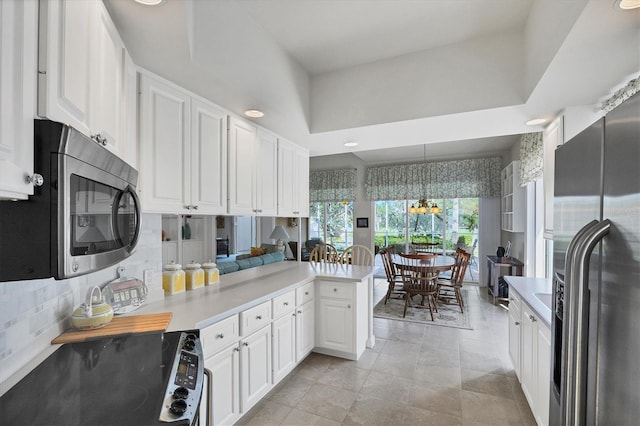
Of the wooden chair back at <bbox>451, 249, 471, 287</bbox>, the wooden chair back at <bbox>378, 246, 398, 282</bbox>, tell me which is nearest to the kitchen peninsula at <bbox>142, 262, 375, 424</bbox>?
the wooden chair back at <bbox>378, 246, 398, 282</bbox>

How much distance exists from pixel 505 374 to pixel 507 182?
3888 millimetres

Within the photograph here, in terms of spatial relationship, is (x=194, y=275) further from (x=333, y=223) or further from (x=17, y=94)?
(x=333, y=223)

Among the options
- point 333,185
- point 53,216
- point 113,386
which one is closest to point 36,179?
point 53,216

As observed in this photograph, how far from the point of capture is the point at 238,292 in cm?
228

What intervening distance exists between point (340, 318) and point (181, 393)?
7.10 ft

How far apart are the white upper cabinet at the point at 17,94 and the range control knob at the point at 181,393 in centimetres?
71

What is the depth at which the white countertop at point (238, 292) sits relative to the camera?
1.75 metres

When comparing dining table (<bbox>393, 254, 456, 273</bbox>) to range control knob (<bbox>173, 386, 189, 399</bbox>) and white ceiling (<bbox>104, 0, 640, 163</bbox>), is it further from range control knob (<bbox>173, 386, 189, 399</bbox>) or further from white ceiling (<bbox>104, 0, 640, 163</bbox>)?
range control knob (<bbox>173, 386, 189, 399</bbox>)

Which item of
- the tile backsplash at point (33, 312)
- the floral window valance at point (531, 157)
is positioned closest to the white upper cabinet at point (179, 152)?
the tile backsplash at point (33, 312)

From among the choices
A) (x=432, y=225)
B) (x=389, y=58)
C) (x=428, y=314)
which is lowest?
(x=428, y=314)

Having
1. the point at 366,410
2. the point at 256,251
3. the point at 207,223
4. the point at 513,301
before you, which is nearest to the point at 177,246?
the point at 207,223

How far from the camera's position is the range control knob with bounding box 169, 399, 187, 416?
89 cm

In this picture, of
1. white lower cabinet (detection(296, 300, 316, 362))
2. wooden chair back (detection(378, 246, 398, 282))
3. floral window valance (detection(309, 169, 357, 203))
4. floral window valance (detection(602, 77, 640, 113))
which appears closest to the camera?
floral window valance (detection(602, 77, 640, 113))

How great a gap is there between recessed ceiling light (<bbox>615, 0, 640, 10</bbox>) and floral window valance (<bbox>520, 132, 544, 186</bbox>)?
105 inches
